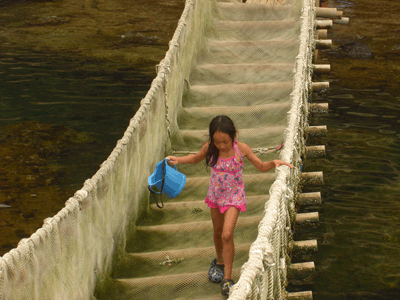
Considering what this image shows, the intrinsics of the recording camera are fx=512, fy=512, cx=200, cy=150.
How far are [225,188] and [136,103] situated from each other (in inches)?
330

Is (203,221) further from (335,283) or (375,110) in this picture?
(375,110)

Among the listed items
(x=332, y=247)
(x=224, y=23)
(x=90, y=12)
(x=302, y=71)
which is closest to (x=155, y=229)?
(x=302, y=71)

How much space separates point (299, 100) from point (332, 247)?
2849 millimetres

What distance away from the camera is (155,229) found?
4312mm

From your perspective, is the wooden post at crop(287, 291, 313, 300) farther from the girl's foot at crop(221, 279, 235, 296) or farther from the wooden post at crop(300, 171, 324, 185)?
the wooden post at crop(300, 171, 324, 185)

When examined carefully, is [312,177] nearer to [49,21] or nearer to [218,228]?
[218,228]

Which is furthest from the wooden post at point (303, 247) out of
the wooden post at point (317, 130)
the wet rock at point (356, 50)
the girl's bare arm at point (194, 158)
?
the wet rock at point (356, 50)

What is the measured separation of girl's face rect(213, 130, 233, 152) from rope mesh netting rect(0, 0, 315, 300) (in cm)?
39

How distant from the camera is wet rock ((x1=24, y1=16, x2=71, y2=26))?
1648 cm

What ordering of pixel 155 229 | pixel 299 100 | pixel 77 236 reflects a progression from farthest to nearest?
pixel 299 100
pixel 155 229
pixel 77 236

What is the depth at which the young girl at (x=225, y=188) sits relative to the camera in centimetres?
348

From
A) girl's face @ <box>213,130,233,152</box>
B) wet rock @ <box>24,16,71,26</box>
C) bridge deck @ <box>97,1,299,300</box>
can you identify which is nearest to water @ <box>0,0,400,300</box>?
wet rock @ <box>24,16,71,26</box>

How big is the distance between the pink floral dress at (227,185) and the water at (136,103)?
113 inches

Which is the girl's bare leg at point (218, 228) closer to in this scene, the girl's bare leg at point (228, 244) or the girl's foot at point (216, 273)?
the girl's foot at point (216, 273)
